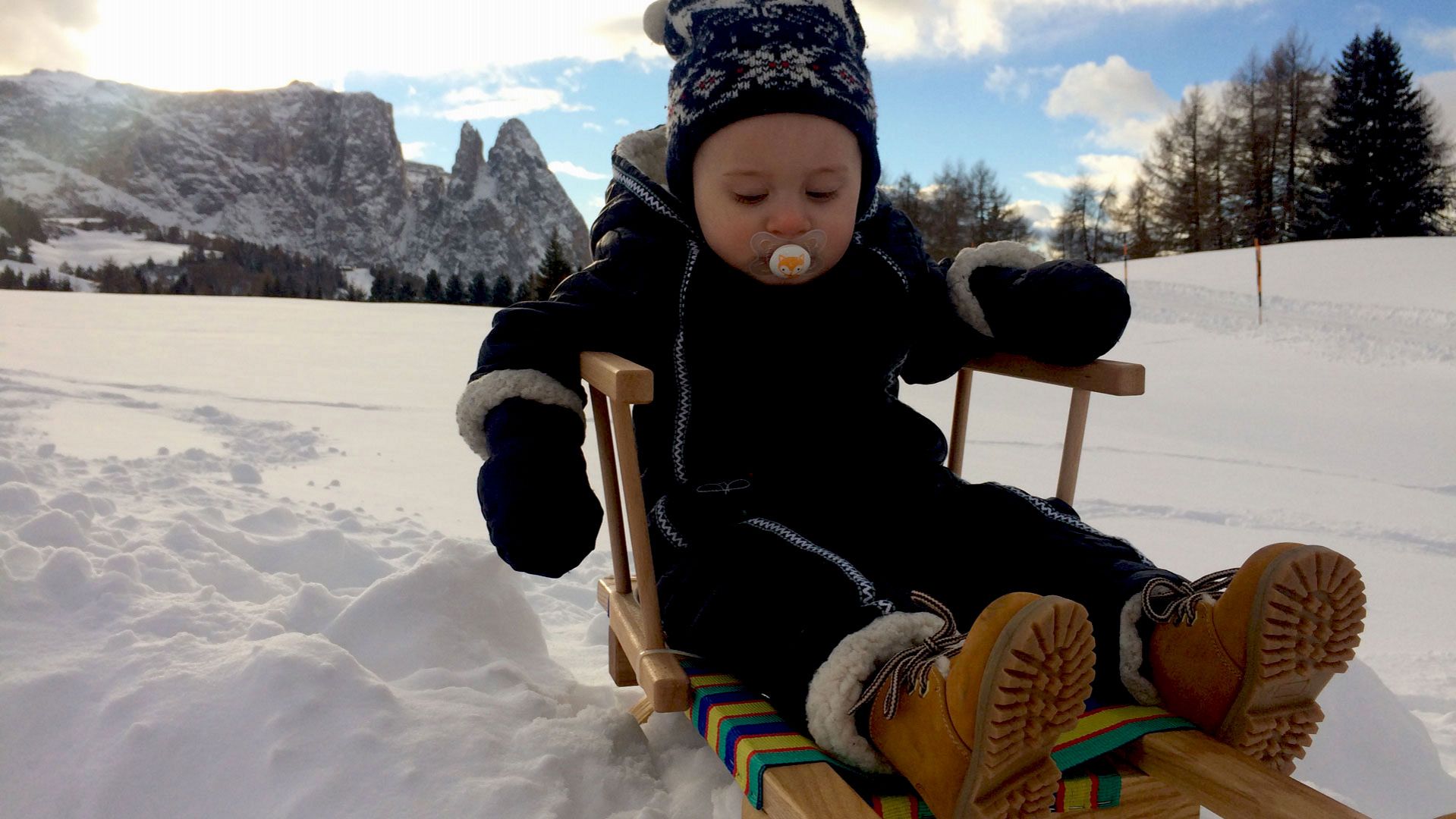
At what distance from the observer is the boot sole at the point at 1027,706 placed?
104 cm

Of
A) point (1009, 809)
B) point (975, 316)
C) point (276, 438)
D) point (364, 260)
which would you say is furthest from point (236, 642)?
point (364, 260)

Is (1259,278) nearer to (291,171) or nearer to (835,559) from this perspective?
(835,559)

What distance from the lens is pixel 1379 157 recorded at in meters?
24.8

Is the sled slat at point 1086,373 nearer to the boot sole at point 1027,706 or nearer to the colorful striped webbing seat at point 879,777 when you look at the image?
the colorful striped webbing seat at point 879,777

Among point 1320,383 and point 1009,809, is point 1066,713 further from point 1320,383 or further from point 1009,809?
point 1320,383

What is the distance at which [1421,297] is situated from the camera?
13.0 meters

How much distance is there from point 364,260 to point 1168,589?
86.2 m

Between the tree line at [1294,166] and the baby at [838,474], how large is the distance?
78.6 ft

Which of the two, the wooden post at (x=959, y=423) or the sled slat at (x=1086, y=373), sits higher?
the sled slat at (x=1086, y=373)

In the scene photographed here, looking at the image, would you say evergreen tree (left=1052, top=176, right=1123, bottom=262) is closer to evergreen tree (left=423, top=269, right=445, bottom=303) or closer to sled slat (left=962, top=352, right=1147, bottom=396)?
evergreen tree (left=423, top=269, right=445, bottom=303)

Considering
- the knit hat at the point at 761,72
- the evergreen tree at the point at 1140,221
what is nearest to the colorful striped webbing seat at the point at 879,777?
the knit hat at the point at 761,72

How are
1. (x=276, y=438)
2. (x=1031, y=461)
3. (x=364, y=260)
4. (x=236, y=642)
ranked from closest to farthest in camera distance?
(x=236, y=642) < (x=276, y=438) < (x=1031, y=461) < (x=364, y=260)

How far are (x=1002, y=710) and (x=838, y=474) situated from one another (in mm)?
832

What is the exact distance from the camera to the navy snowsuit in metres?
1.62
